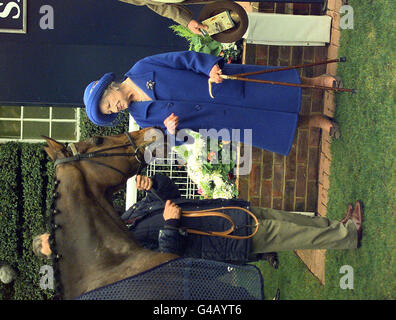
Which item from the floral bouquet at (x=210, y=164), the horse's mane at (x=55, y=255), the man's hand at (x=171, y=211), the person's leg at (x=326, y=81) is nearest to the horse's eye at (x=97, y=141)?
the horse's mane at (x=55, y=255)

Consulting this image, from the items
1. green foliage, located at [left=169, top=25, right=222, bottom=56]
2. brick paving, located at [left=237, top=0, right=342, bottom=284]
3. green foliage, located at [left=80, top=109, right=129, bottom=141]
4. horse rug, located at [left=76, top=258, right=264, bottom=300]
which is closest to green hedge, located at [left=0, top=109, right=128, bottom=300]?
green foliage, located at [left=80, top=109, right=129, bottom=141]

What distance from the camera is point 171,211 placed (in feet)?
13.3

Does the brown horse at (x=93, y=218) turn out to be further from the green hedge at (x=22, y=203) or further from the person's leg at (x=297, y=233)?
the green hedge at (x=22, y=203)

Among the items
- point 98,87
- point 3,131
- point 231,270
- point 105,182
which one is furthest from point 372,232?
point 3,131

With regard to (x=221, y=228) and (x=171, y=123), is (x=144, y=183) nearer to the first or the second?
(x=171, y=123)

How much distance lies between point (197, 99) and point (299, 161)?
2331 millimetres

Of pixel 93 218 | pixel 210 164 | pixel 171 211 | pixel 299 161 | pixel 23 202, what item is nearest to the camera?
pixel 93 218

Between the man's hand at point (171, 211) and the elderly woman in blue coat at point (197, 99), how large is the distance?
68cm

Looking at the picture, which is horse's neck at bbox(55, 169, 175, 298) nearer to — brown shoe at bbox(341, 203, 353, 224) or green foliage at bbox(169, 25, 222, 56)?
brown shoe at bbox(341, 203, 353, 224)

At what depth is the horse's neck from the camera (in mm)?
3477

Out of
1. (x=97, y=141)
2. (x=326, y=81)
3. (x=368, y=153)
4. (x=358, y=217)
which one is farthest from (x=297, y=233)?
(x=97, y=141)

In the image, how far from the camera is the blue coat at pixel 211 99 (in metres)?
4.61

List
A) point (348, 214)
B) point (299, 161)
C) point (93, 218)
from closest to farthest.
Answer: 1. point (93, 218)
2. point (348, 214)
3. point (299, 161)

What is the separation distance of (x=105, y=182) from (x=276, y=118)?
1.96m
